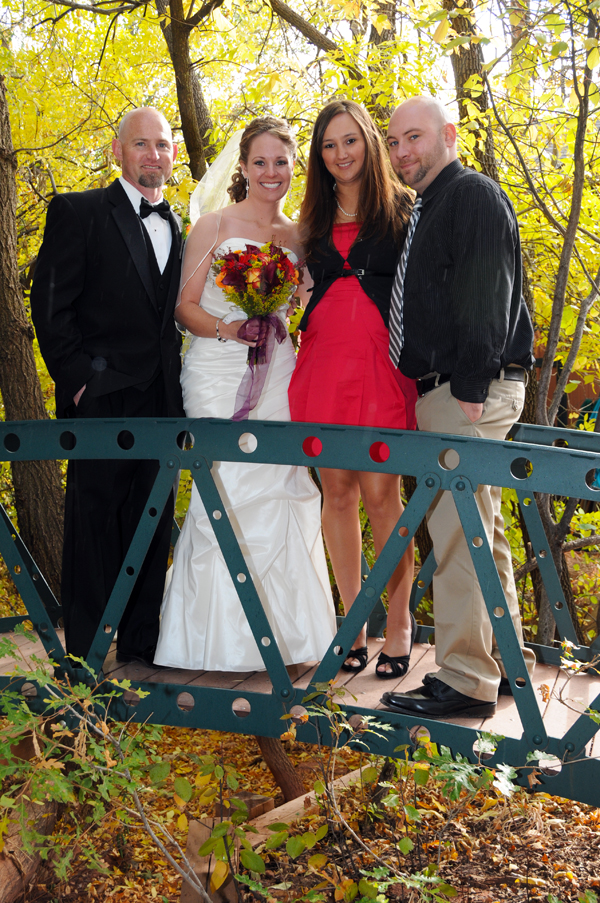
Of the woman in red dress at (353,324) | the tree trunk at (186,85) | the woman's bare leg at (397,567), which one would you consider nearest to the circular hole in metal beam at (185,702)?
the woman in red dress at (353,324)

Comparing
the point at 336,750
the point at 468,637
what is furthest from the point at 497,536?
the point at 336,750

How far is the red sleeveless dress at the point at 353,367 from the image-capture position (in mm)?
3188

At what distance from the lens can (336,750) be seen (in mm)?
2715

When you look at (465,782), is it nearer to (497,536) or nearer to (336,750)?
(336,750)

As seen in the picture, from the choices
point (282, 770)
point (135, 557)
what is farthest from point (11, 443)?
point (282, 770)

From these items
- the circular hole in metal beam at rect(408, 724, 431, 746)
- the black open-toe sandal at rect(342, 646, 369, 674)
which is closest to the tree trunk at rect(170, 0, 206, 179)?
the black open-toe sandal at rect(342, 646, 369, 674)

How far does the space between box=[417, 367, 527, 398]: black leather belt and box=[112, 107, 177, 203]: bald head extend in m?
1.54

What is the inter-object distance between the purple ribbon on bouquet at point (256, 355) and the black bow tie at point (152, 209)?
659 millimetres

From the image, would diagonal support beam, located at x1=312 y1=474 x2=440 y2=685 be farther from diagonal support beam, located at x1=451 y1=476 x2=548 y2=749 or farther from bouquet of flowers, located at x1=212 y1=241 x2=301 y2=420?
bouquet of flowers, located at x1=212 y1=241 x2=301 y2=420

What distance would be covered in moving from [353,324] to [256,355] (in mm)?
471

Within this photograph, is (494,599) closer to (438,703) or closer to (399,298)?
(438,703)

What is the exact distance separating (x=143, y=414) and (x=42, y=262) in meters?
Result: 0.77

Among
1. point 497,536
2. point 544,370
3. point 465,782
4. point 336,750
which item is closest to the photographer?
point 465,782

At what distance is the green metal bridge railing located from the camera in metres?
2.46
